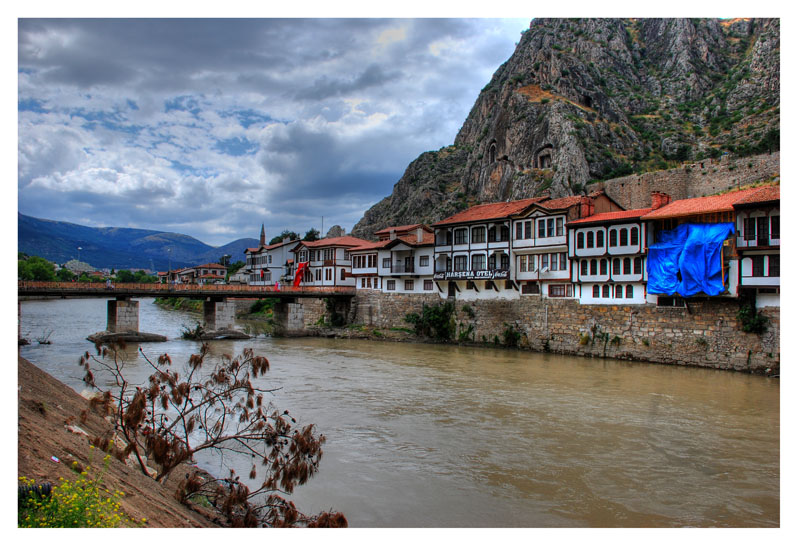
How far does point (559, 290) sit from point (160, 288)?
98.5 ft

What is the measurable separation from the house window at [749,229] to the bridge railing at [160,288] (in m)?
31.9

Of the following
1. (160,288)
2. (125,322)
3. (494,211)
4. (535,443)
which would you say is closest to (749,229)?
(494,211)

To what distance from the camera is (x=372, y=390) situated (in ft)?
69.6

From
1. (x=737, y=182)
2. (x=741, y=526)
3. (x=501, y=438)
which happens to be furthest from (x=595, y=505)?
(x=737, y=182)

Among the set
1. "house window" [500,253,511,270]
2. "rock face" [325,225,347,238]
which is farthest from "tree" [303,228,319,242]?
"house window" [500,253,511,270]

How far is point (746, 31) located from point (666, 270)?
6898cm

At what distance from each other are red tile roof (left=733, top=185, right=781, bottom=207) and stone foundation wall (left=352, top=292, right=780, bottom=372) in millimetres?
4954

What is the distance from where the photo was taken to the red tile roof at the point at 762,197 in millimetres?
23347

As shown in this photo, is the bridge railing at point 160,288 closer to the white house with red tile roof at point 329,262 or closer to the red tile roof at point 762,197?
the white house with red tile roof at point 329,262

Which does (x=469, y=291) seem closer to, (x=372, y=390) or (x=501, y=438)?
(x=372, y=390)

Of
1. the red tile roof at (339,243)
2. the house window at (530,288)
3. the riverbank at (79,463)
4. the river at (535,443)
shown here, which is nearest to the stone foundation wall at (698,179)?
the house window at (530,288)

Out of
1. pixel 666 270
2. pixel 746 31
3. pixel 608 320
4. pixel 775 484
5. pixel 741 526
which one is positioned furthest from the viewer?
pixel 746 31

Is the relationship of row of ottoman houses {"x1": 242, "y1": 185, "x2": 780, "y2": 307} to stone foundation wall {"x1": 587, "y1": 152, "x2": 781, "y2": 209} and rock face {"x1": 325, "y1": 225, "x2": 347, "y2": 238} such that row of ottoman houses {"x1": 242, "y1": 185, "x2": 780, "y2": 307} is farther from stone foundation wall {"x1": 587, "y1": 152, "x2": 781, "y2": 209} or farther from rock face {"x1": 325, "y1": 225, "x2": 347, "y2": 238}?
rock face {"x1": 325, "y1": 225, "x2": 347, "y2": 238}
